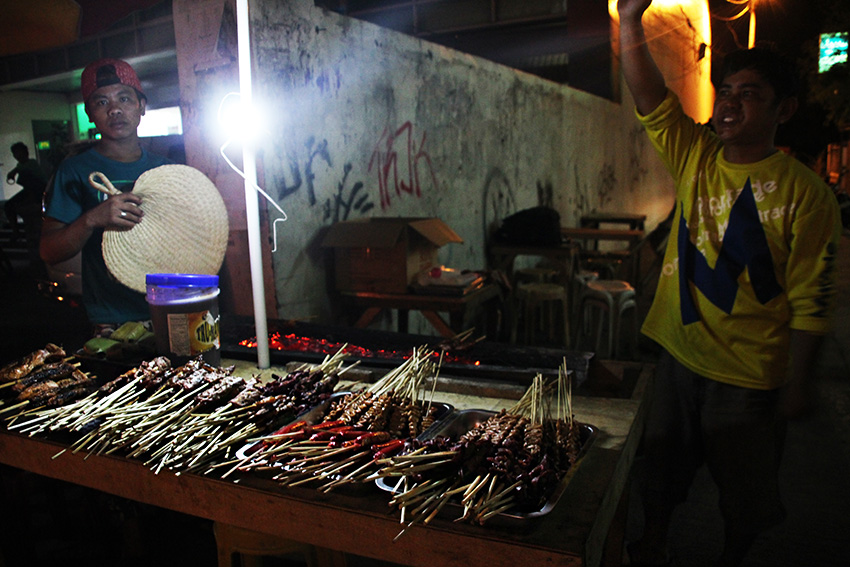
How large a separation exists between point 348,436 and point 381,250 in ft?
10.7

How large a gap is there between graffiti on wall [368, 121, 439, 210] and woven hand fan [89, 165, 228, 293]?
2.51 metres

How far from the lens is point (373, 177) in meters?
5.84

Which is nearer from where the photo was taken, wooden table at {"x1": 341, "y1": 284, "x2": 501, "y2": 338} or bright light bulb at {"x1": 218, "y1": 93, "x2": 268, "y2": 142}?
bright light bulb at {"x1": 218, "y1": 93, "x2": 268, "y2": 142}

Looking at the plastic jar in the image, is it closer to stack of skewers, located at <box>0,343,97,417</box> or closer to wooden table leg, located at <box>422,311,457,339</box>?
stack of skewers, located at <box>0,343,97,417</box>

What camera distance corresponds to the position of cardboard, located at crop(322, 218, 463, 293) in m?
4.86

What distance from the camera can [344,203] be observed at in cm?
541

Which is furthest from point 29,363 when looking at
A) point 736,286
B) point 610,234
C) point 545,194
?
point 545,194

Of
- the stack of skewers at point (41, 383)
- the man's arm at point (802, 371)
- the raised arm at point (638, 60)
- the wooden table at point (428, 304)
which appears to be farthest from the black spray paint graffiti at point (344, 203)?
the man's arm at point (802, 371)

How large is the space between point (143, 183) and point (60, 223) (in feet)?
1.60

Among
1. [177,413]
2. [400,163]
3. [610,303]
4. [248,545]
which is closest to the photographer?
[177,413]

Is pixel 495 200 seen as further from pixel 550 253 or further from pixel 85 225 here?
pixel 85 225

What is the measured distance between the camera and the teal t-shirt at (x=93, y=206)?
10.3ft

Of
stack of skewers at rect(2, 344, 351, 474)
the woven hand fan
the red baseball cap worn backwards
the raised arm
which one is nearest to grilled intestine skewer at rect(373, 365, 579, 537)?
stack of skewers at rect(2, 344, 351, 474)

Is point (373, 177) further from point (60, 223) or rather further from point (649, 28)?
point (649, 28)
